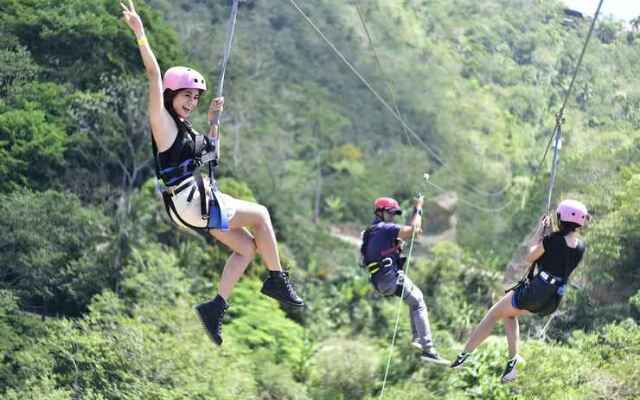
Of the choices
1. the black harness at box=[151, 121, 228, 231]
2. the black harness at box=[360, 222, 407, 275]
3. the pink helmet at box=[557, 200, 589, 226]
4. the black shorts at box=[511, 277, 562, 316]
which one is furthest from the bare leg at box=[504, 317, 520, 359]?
the black harness at box=[151, 121, 228, 231]

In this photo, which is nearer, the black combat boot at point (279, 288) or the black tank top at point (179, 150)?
the black tank top at point (179, 150)

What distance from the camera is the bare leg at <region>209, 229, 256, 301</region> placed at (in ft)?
20.6

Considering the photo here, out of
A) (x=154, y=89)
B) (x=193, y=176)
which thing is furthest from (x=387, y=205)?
(x=154, y=89)

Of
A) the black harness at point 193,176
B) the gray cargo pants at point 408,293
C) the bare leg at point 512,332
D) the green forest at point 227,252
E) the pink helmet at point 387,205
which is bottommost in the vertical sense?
the green forest at point 227,252

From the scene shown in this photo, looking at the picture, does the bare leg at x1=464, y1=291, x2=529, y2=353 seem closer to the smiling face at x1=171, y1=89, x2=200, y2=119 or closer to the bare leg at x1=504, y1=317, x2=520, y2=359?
the bare leg at x1=504, y1=317, x2=520, y2=359

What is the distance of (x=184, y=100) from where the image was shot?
566cm

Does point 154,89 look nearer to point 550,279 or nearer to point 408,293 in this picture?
point 550,279

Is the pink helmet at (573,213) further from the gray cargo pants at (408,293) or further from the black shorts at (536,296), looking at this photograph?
the gray cargo pants at (408,293)

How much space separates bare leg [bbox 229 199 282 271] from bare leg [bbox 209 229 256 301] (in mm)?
71

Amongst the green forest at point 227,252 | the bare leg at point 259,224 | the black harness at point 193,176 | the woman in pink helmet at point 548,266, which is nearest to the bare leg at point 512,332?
the woman in pink helmet at point 548,266

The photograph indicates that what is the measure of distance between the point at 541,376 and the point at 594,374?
1.02 meters

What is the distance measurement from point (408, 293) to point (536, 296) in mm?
1620

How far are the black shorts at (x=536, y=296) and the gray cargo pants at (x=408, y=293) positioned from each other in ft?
4.00

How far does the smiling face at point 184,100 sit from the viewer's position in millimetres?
5641
